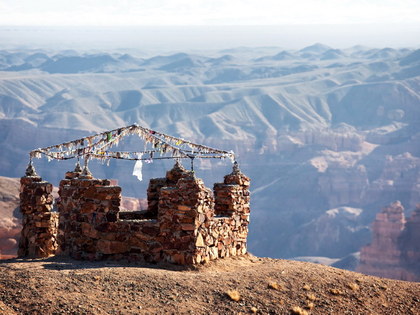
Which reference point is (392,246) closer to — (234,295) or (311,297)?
(311,297)

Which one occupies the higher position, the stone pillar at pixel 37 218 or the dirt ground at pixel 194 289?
the stone pillar at pixel 37 218

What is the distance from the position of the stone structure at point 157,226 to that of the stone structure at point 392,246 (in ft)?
340

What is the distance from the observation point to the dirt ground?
617 inches

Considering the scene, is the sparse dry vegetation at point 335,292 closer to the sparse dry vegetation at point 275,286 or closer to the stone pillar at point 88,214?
the sparse dry vegetation at point 275,286

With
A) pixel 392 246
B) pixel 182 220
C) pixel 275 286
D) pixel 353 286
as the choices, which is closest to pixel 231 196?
pixel 182 220

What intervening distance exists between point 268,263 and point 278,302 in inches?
155

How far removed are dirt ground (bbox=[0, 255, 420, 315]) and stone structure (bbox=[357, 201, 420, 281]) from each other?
342 ft

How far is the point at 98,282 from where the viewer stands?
16750 millimetres

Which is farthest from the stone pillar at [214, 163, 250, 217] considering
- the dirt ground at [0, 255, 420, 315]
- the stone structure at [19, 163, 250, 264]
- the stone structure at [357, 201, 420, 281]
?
the stone structure at [357, 201, 420, 281]

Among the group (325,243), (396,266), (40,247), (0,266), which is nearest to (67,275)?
(0,266)

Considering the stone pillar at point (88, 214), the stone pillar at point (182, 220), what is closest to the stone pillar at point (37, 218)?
the stone pillar at point (88, 214)

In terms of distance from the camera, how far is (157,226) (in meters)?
19.9

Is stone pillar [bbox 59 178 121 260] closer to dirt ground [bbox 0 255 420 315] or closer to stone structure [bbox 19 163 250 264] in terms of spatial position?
stone structure [bbox 19 163 250 264]

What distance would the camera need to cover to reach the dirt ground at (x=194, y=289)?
15.7 m
